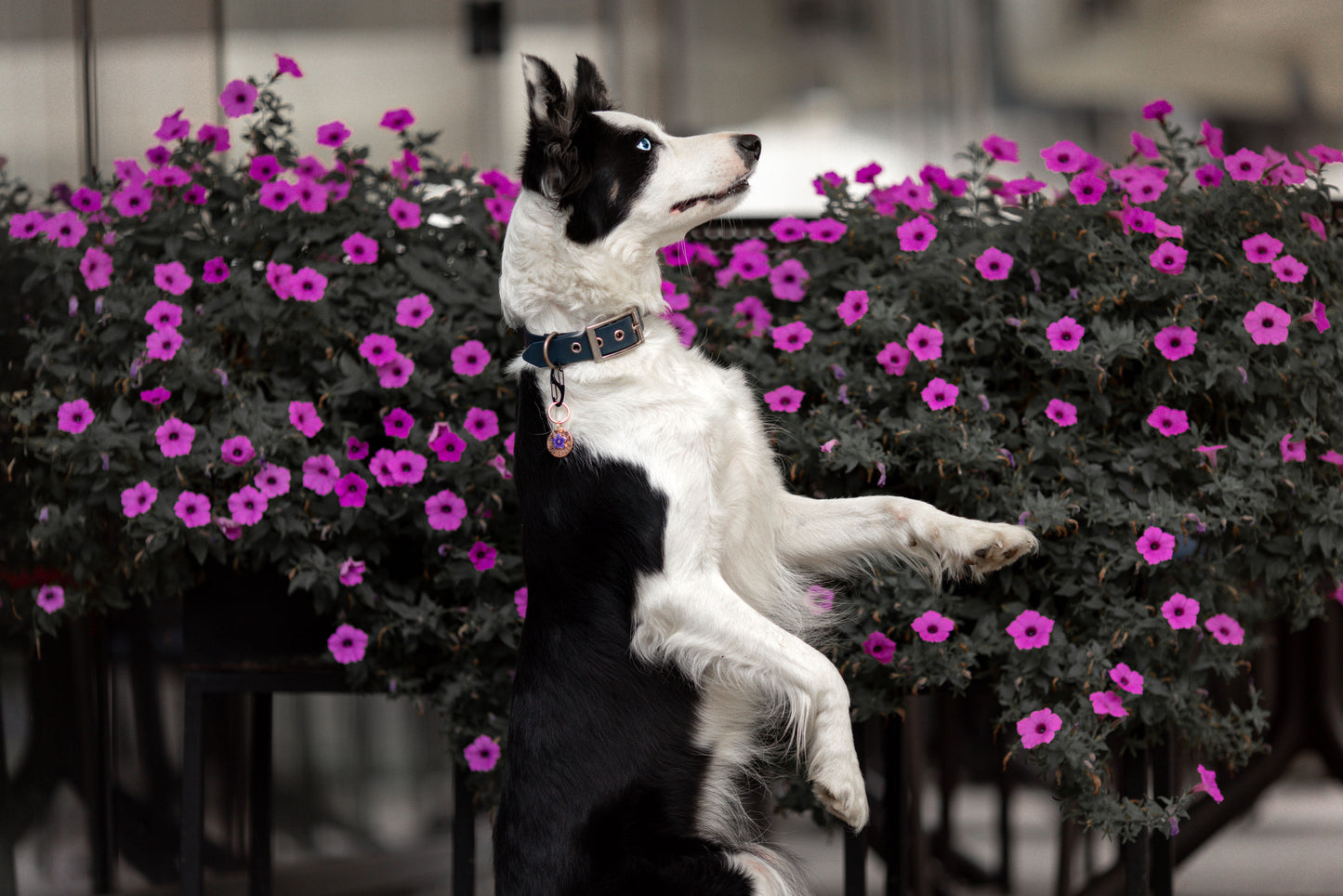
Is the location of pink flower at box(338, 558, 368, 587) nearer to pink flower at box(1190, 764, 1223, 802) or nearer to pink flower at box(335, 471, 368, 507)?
pink flower at box(335, 471, 368, 507)

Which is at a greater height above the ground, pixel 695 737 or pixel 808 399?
pixel 808 399

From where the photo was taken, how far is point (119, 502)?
2.33 m

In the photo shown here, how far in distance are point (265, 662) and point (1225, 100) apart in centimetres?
354

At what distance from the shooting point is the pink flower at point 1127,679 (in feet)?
6.74

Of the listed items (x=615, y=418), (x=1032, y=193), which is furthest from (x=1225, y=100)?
(x=615, y=418)

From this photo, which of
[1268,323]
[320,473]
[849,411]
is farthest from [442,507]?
[1268,323]

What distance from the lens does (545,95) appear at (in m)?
1.77

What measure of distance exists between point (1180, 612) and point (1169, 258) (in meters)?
0.69

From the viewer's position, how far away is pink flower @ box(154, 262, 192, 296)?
7.65 ft

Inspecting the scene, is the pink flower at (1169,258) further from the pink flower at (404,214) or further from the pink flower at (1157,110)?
the pink flower at (404,214)

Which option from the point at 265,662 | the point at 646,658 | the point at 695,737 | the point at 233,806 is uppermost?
the point at 646,658

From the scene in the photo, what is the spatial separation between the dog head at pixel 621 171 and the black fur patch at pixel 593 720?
31 cm

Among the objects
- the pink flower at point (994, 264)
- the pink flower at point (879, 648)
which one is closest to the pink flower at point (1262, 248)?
the pink flower at point (994, 264)

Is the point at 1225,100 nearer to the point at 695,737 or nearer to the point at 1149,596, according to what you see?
the point at 1149,596
